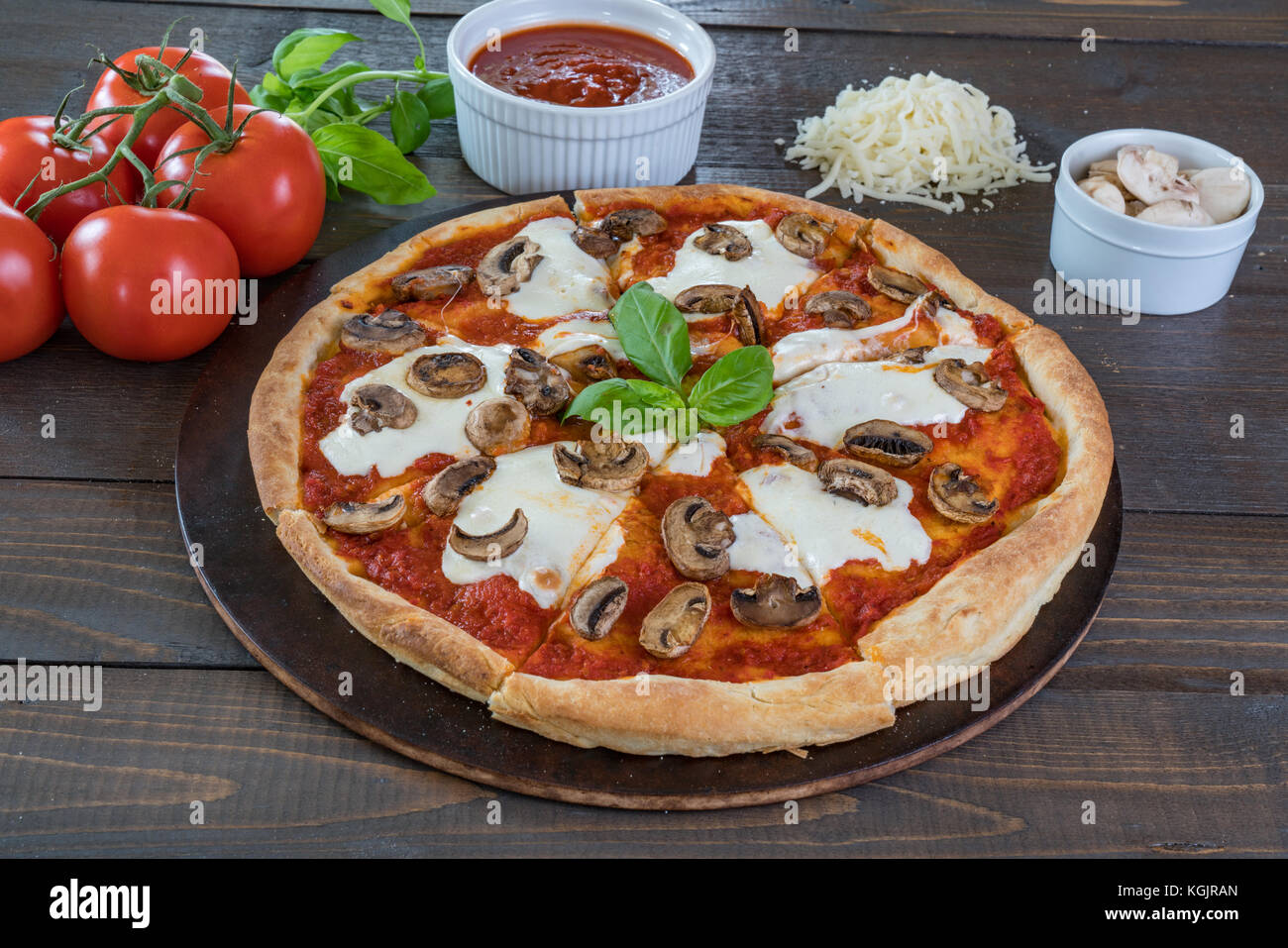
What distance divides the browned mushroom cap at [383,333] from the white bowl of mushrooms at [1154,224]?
7.97ft

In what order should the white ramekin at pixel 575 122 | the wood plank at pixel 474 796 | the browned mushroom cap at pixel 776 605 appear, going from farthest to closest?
the white ramekin at pixel 575 122 < the browned mushroom cap at pixel 776 605 < the wood plank at pixel 474 796

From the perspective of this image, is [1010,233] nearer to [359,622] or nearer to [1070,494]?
[1070,494]

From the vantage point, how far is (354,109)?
4906 mm

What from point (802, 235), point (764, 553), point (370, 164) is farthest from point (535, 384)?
point (370, 164)

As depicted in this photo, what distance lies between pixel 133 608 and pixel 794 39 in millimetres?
4221

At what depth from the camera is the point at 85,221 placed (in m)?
3.70

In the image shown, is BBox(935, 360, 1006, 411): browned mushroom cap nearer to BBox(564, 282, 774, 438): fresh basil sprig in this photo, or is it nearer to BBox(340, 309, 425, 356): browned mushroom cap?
BBox(564, 282, 774, 438): fresh basil sprig

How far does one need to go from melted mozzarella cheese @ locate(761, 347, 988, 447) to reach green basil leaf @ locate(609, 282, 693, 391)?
14.0 inches

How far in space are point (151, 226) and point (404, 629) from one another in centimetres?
163

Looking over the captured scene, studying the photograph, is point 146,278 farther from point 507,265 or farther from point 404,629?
point 404,629

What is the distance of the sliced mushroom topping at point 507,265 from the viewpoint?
12.9ft

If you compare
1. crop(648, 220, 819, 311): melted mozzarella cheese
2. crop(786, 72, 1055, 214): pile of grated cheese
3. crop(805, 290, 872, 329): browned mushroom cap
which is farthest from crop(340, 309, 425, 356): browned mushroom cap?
crop(786, 72, 1055, 214): pile of grated cheese

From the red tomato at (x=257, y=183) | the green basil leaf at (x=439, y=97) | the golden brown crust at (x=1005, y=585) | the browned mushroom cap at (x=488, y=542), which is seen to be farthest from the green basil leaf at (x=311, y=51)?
the golden brown crust at (x=1005, y=585)

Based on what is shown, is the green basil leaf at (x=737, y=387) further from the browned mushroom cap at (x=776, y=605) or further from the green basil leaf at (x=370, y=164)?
the green basil leaf at (x=370, y=164)
